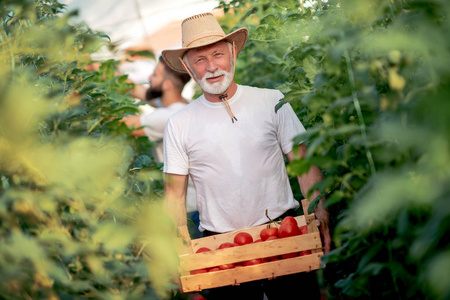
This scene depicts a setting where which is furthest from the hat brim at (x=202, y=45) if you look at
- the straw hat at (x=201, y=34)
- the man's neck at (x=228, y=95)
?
the man's neck at (x=228, y=95)

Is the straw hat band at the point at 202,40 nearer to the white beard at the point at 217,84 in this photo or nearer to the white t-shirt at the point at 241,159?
→ the white beard at the point at 217,84

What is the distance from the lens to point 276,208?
124 inches

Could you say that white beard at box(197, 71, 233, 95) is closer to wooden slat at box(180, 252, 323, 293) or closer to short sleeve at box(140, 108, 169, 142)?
wooden slat at box(180, 252, 323, 293)

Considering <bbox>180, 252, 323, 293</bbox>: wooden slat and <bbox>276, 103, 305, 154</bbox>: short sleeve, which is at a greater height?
<bbox>276, 103, 305, 154</bbox>: short sleeve

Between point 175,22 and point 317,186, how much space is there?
30.6ft

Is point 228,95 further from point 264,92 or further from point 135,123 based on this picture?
point 135,123

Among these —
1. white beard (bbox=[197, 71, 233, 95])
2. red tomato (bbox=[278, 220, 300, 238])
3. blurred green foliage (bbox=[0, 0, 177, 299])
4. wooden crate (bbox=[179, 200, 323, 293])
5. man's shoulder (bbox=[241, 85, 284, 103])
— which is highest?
blurred green foliage (bbox=[0, 0, 177, 299])

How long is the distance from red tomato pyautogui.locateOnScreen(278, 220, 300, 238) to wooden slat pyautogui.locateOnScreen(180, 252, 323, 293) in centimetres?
21

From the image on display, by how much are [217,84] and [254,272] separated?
1.20 meters

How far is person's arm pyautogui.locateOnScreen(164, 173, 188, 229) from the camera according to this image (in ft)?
10.6

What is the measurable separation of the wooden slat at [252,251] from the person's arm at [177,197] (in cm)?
75

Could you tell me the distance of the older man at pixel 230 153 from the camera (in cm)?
317

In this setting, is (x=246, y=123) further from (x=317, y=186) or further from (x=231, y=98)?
(x=317, y=186)

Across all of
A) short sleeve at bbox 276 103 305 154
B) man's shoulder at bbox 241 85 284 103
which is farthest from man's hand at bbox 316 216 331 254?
man's shoulder at bbox 241 85 284 103
